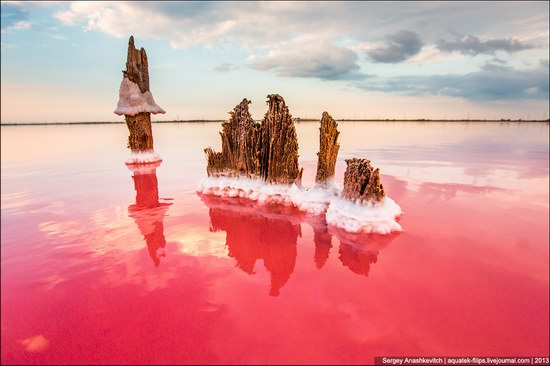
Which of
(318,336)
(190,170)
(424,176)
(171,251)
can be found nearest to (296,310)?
(318,336)

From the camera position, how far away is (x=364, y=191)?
7934mm

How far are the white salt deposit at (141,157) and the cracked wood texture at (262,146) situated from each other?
11.2m

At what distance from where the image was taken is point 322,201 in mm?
Result: 9438

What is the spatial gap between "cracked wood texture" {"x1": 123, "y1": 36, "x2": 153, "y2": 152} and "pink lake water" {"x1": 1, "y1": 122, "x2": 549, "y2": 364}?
10581 mm

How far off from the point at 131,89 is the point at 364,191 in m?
18.7

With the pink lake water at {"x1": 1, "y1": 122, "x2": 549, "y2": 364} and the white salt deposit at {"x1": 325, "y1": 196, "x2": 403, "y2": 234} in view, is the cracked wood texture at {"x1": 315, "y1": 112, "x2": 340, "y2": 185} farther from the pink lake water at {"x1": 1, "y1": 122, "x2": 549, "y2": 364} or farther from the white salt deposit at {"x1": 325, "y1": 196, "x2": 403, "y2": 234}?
the pink lake water at {"x1": 1, "y1": 122, "x2": 549, "y2": 364}

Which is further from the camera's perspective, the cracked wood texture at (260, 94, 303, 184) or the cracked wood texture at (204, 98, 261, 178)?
the cracked wood texture at (204, 98, 261, 178)

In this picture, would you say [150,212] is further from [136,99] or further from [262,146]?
[136,99]

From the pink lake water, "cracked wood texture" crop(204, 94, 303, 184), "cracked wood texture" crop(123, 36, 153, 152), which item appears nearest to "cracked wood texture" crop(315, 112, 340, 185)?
"cracked wood texture" crop(204, 94, 303, 184)

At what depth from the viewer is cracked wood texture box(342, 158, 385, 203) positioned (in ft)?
25.7

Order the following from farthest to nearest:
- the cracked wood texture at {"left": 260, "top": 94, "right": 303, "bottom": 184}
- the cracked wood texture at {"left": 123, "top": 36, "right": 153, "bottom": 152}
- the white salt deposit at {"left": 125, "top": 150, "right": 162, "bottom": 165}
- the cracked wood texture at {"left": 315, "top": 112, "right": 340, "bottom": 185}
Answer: the white salt deposit at {"left": 125, "top": 150, "right": 162, "bottom": 165}
the cracked wood texture at {"left": 123, "top": 36, "right": 153, "bottom": 152}
the cracked wood texture at {"left": 260, "top": 94, "right": 303, "bottom": 184}
the cracked wood texture at {"left": 315, "top": 112, "right": 340, "bottom": 185}

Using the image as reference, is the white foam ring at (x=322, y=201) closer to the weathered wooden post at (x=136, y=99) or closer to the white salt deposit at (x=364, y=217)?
the white salt deposit at (x=364, y=217)

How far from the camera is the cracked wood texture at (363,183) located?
7.83 meters

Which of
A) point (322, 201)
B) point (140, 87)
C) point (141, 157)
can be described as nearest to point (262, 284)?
point (322, 201)
